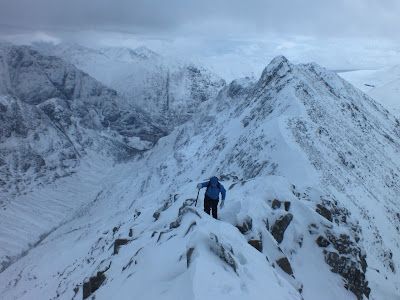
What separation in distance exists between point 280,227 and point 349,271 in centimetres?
607

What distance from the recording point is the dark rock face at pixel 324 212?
A: 35.8 metres

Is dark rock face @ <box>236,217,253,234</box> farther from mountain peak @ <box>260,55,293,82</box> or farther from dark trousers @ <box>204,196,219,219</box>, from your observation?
mountain peak @ <box>260,55,293,82</box>

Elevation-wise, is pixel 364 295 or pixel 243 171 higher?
pixel 364 295

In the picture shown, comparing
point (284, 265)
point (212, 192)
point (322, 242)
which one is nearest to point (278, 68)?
point (322, 242)

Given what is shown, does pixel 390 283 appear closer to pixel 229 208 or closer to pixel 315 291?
pixel 315 291

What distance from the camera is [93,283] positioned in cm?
2775

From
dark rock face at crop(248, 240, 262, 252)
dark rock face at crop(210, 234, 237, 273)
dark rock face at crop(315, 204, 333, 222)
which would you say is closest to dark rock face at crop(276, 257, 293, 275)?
dark rock face at crop(248, 240, 262, 252)

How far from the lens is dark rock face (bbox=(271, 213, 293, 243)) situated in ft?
104

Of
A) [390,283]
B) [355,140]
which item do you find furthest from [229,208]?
[355,140]

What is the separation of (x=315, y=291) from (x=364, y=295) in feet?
18.4

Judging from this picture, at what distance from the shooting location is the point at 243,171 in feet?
250

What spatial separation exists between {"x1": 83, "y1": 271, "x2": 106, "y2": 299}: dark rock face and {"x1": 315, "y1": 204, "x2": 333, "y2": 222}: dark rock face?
682 inches

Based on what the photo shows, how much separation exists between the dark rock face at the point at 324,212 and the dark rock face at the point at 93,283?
17.3 meters

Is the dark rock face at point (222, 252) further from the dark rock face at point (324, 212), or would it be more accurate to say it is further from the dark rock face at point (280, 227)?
the dark rock face at point (324, 212)
